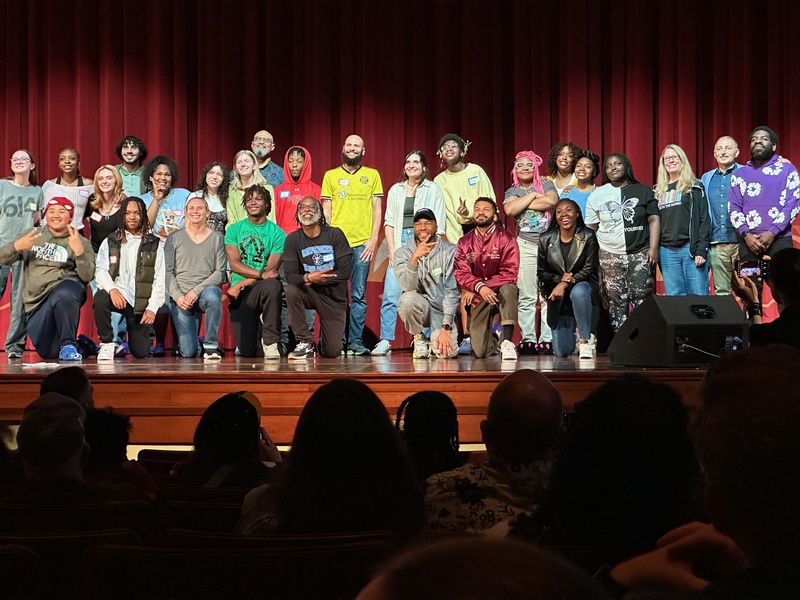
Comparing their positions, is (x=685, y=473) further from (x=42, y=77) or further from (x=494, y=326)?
(x=42, y=77)

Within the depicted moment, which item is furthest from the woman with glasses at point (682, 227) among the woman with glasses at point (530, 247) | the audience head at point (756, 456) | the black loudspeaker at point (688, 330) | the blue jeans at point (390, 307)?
the audience head at point (756, 456)

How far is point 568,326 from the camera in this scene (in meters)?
6.94

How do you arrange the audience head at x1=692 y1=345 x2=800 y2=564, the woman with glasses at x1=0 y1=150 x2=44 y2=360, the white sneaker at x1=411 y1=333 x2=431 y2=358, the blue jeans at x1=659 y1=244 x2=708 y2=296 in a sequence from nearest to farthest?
the audience head at x1=692 y1=345 x2=800 y2=564 < the white sneaker at x1=411 y1=333 x2=431 y2=358 < the blue jeans at x1=659 y1=244 x2=708 y2=296 < the woman with glasses at x1=0 y1=150 x2=44 y2=360

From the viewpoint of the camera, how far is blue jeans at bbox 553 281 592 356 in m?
6.70

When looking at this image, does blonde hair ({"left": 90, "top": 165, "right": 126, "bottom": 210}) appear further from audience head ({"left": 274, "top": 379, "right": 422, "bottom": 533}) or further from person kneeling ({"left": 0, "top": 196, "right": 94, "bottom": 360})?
audience head ({"left": 274, "top": 379, "right": 422, "bottom": 533})

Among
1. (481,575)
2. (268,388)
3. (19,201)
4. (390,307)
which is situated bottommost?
(268,388)

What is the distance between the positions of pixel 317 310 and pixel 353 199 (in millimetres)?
1869

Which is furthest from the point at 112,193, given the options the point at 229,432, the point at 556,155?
the point at 229,432

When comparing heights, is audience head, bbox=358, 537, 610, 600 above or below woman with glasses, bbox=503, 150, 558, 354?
below

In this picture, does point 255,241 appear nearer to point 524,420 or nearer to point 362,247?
point 362,247

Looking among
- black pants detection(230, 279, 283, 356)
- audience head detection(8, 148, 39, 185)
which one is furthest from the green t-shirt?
audience head detection(8, 148, 39, 185)

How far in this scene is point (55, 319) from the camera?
6.66 meters

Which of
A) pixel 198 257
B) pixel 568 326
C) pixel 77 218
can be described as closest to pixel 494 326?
pixel 568 326

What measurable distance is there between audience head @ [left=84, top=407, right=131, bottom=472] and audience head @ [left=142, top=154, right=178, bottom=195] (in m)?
5.83
